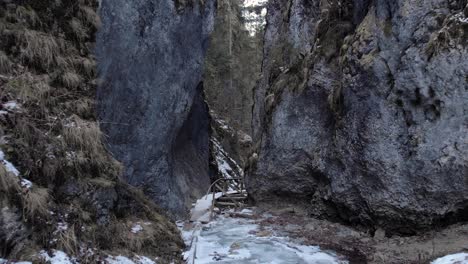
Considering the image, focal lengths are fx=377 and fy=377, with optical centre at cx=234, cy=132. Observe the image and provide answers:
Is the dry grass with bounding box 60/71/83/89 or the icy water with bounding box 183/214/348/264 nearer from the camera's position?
the icy water with bounding box 183/214/348/264

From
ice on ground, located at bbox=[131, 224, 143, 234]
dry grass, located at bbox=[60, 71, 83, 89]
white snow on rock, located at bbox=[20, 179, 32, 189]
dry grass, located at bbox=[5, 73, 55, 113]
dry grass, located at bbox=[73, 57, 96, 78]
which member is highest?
dry grass, located at bbox=[73, 57, 96, 78]

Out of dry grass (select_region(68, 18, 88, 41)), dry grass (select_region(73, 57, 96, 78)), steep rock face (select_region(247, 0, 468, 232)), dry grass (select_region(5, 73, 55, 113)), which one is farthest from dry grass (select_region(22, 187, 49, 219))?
steep rock face (select_region(247, 0, 468, 232))

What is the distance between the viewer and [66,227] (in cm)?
659

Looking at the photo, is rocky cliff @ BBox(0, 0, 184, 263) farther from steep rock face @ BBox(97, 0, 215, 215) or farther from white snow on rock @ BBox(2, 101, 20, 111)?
steep rock face @ BBox(97, 0, 215, 215)

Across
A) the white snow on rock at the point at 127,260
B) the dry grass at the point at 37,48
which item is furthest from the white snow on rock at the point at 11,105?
the white snow on rock at the point at 127,260

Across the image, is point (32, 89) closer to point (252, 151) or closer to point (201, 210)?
point (201, 210)

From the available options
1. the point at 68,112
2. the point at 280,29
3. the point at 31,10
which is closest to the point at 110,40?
the point at 31,10

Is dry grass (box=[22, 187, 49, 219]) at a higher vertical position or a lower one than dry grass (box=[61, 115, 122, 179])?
lower

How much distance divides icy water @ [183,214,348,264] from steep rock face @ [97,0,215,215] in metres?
3.20

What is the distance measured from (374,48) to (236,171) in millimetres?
A: 17762

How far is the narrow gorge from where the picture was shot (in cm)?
709

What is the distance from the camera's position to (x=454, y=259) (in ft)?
23.7

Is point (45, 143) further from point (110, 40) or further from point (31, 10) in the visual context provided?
point (110, 40)

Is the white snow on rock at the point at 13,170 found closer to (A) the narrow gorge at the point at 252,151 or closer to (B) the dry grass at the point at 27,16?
(A) the narrow gorge at the point at 252,151
